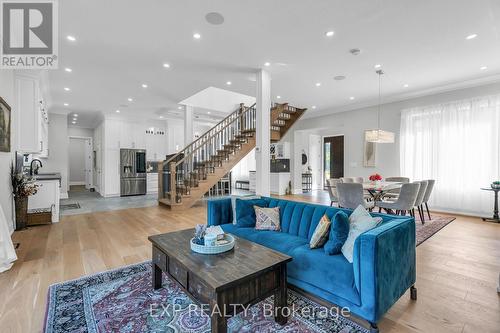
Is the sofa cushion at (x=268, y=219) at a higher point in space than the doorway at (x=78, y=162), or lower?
lower

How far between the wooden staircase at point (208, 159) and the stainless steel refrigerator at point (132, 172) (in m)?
2.50

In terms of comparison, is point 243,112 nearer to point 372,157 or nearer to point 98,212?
point 372,157

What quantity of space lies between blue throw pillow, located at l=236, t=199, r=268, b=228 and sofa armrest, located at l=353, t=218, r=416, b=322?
151 centimetres

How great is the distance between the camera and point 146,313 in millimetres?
1947

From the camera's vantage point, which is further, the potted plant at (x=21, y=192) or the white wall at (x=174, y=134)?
the white wall at (x=174, y=134)

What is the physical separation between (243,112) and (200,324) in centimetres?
634

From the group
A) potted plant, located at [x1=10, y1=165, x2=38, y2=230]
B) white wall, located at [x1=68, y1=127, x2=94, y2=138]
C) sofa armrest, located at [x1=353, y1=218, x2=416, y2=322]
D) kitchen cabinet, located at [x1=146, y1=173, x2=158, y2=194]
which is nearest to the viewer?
sofa armrest, located at [x1=353, y1=218, x2=416, y2=322]

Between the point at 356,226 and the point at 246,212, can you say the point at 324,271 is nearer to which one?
the point at 356,226

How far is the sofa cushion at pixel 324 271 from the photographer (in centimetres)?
176

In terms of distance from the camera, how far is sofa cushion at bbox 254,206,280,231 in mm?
2846

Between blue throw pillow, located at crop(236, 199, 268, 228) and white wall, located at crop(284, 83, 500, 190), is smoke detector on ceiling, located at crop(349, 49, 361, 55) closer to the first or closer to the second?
blue throw pillow, located at crop(236, 199, 268, 228)

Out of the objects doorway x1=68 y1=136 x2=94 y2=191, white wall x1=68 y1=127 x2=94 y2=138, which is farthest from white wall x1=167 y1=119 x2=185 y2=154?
doorway x1=68 y1=136 x2=94 y2=191

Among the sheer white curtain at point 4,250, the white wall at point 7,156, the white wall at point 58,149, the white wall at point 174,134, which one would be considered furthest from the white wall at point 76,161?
the sheer white curtain at point 4,250

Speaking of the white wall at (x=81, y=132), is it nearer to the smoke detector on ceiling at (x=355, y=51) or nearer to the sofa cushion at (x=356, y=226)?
the smoke detector on ceiling at (x=355, y=51)
